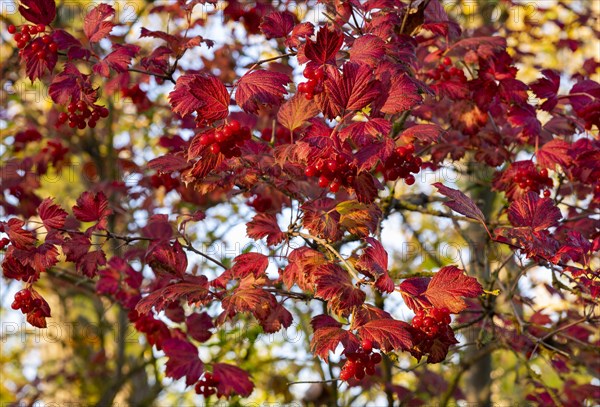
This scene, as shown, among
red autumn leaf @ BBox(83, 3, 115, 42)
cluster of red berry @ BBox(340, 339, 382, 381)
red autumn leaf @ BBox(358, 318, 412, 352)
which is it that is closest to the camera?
red autumn leaf @ BBox(358, 318, 412, 352)

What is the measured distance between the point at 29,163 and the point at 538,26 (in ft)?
13.8

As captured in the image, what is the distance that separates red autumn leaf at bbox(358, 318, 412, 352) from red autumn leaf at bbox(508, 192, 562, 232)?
67cm

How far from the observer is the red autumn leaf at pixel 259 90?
2.05 meters

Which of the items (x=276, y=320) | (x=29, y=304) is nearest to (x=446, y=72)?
(x=276, y=320)

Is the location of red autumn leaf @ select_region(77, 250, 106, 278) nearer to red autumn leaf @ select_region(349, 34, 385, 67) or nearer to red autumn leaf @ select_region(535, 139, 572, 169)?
red autumn leaf @ select_region(349, 34, 385, 67)

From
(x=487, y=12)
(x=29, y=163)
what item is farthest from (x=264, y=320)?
(x=487, y=12)

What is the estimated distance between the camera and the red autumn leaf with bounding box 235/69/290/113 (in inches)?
80.9

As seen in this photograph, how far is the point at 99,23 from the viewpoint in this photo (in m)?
2.67

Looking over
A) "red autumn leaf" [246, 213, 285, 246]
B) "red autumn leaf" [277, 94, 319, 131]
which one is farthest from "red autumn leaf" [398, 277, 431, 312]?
"red autumn leaf" [277, 94, 319, 131]

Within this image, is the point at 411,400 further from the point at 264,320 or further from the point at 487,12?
the point at 487,12

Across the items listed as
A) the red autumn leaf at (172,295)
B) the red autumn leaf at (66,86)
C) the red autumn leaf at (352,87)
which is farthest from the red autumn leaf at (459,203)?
the red autumn leaf at (66,86)

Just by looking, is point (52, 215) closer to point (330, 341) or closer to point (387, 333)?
point (330, 341)

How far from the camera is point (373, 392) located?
5188 millimetres

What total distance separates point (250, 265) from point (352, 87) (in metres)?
0.84
